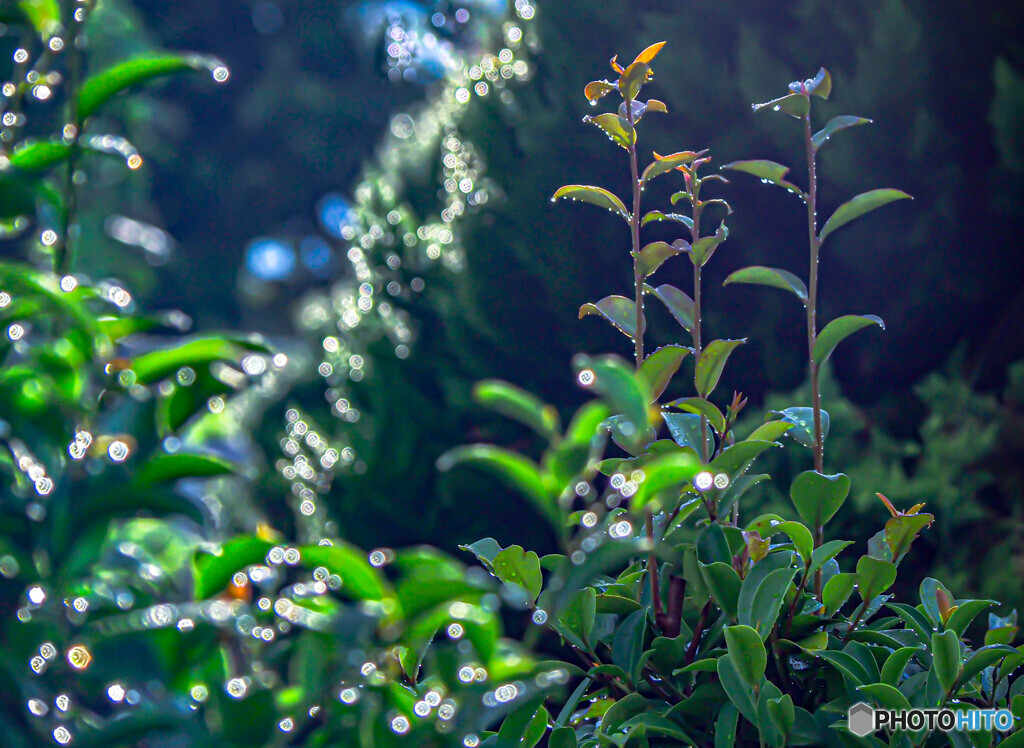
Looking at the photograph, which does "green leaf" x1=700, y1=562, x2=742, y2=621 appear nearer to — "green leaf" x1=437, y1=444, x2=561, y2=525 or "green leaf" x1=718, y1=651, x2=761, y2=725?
"green leaf" x1=718, y1=651, x2=761, y2=725

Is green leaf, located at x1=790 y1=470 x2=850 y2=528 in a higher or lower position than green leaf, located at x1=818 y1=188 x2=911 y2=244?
lower

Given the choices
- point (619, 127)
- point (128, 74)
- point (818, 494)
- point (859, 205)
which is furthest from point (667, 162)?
point (128, 74)

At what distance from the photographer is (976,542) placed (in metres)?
1.58

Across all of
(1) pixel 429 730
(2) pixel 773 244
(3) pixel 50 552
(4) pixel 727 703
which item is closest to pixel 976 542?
(2) pixel 773 244

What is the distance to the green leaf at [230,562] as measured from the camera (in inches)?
12.7

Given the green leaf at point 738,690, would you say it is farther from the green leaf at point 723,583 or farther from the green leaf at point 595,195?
the green leaf at point 595,195

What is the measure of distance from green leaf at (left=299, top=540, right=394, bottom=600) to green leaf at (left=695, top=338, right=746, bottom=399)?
0.36 metres

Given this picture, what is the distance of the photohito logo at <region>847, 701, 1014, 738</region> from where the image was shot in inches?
19.8

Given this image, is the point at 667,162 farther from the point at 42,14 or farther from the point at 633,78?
the point at 42,14

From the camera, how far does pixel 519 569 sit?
522 millimetres

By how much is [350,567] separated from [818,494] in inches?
14.8

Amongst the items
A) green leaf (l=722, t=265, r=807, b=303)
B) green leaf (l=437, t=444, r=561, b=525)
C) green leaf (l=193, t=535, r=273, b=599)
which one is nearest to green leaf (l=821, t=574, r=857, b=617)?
green leaf (l=722, t=265, r=807, b=303)

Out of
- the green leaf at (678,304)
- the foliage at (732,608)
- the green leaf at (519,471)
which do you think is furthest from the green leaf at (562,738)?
the green leaf at (678,304)

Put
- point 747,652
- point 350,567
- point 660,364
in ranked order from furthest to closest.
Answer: point 660,364, point 747,652, point 350,567
